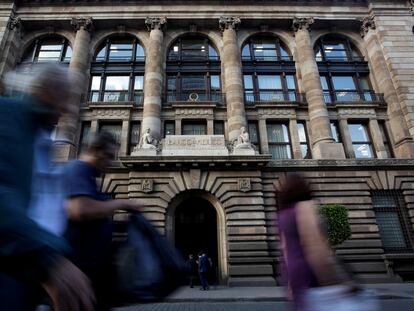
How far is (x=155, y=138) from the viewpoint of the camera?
61.5ft

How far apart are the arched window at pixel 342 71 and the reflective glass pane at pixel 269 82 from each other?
3590 millimetres

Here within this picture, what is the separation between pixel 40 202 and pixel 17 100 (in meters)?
0.77

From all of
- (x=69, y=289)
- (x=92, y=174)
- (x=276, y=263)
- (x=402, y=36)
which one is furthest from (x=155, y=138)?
(x=402, y=36)

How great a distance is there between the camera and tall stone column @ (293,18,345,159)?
19.0 m

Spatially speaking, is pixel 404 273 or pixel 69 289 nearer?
pixel 69 289

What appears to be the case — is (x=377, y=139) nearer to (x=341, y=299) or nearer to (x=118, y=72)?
(x=118, y=72)

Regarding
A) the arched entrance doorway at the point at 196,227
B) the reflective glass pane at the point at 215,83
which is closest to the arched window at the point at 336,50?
the reflective glass pane at the point at 215,83

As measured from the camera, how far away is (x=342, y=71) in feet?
75.4

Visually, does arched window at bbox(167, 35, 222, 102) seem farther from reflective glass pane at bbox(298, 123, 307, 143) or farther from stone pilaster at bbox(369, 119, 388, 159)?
stone pilaster at bbox(369, 119, 388, 159)

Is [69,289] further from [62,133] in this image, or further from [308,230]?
[62,133]

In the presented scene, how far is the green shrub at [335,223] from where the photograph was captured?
1425 cm

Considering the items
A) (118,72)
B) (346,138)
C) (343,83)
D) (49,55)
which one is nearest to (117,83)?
(118,72)

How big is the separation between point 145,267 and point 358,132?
2233 centimetres

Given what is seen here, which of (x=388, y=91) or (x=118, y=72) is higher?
(x=118, y=72)
